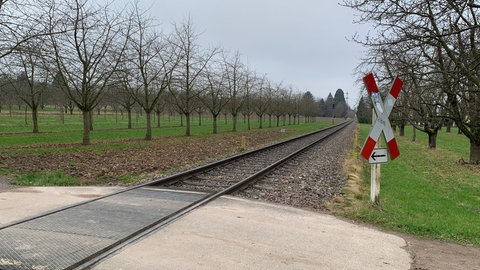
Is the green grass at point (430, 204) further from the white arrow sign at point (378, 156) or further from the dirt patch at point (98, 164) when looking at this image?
the dirt patch at point (98, 164)

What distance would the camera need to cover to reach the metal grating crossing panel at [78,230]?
358 centimetres

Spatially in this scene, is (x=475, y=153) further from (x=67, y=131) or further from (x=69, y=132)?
(x=67, y=131)

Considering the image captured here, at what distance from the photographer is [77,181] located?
9.16m

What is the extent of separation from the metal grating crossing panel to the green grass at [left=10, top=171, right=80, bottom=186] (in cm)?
270

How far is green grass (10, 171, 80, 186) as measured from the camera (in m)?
8.51

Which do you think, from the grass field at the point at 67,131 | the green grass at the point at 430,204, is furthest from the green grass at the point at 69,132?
the green grass at the point at 430,204

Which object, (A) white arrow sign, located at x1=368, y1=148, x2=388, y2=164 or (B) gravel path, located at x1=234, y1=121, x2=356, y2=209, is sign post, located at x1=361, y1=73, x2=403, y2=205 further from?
(B) gravel path, located at x1=234, y1=121, x2=356, y2=209

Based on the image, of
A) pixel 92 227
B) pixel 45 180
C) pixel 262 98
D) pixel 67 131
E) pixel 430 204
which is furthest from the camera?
pixel 262 98

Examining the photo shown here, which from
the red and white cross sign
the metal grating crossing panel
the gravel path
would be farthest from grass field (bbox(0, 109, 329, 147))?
the red and white cross sign

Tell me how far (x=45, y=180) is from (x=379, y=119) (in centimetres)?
769

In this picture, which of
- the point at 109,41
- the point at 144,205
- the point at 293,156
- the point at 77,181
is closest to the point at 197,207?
the point at 144,205

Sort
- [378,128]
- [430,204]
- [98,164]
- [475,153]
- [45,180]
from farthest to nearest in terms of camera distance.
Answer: [475,153] → [98,164] → [45,180] → [430,204] → [378,128]

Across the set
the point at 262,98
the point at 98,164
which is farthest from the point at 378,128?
the point at 262,98

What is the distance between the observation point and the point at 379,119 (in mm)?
6598
